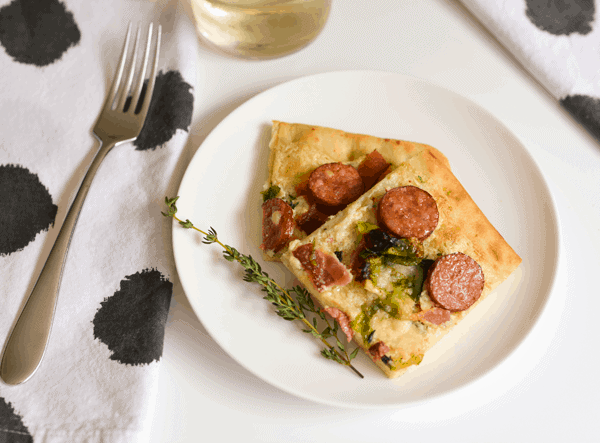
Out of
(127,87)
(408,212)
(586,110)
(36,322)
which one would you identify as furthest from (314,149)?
(586,110)

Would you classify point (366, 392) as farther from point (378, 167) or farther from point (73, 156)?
point (73, 156)

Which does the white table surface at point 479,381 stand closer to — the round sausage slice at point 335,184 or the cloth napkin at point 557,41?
the cloth napkin at point 557,41

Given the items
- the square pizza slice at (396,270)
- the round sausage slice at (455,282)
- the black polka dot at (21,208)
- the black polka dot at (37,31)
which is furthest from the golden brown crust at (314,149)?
the black polka dot at (37,31)

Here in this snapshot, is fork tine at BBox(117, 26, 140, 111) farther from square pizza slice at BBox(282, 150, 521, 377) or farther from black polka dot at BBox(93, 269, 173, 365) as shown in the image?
square pizza slice at BBox(282, 150, 521, 377)

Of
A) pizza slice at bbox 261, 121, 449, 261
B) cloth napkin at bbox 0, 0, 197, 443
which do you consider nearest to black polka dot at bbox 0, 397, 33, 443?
cloth napkin at bbox 0, 0, 197, 443

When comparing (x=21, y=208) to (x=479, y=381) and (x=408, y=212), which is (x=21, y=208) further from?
(x=479, y=381)

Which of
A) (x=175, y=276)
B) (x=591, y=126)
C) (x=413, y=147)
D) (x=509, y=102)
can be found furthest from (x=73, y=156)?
(x=591, y=126)
